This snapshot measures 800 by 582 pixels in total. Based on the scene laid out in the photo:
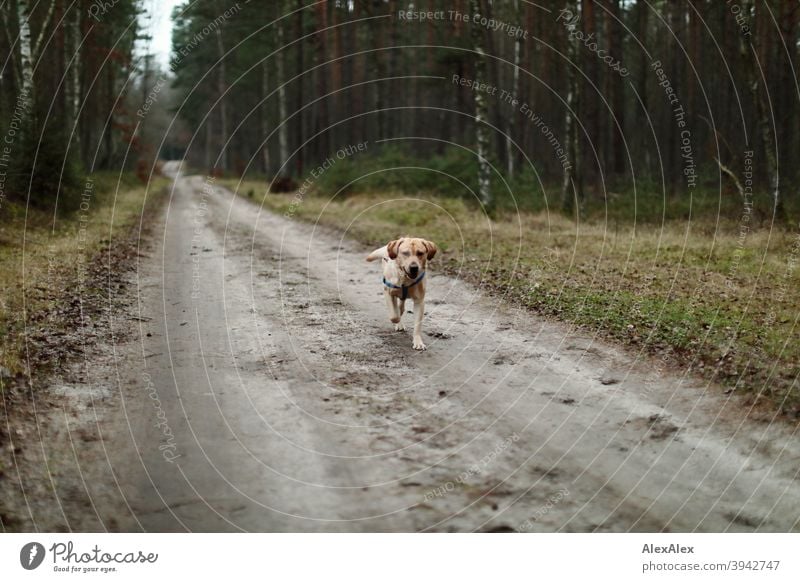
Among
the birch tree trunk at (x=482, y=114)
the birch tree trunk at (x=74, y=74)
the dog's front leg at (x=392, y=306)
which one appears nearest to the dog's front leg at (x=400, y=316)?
the dog's front leg at (x=392, y=306)

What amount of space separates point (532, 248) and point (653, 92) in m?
37.1

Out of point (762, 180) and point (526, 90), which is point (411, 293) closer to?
point (762, 180)

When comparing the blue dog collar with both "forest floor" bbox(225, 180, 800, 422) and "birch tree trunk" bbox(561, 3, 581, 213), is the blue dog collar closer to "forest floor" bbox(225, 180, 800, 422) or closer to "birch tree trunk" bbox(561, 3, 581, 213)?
"forest floor" bbox(225, 180, 800, 422)

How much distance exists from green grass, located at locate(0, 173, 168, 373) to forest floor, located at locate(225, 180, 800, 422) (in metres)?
7.32

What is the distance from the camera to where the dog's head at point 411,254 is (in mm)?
8711

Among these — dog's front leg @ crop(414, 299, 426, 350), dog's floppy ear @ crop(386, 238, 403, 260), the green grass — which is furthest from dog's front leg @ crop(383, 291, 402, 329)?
the green grass

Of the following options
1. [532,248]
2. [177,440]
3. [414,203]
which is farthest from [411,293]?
[414,203]

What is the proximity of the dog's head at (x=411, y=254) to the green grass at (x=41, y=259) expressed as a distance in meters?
4.61

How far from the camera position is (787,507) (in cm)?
513

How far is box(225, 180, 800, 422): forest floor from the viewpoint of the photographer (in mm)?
8203

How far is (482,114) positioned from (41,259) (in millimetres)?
15414

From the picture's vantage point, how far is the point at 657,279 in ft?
42.4
